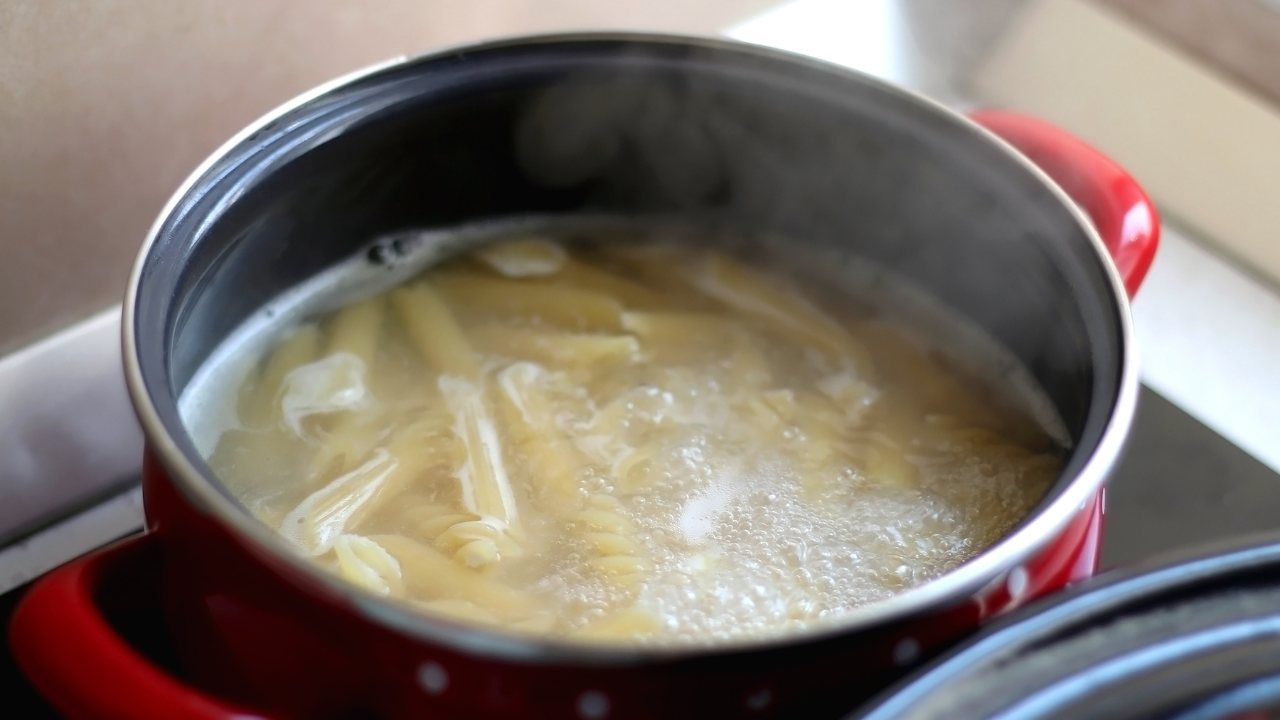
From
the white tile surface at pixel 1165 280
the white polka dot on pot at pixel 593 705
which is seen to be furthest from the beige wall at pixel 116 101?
the white polka dot on pot at pixel 593 705

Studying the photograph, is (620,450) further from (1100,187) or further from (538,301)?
(1100,187)

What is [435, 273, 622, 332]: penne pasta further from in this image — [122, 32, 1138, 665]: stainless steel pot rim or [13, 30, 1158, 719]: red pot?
[122, 32, 1138, 665]: stainless steel pot rim

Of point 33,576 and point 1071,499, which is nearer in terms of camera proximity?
point 1071,499

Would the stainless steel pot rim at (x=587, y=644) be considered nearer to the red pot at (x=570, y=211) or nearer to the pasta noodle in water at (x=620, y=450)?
the red pot at (x=570, y=211)

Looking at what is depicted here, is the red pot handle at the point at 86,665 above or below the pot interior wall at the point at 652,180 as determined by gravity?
below

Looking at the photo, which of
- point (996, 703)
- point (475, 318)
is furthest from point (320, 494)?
point (996, 703)

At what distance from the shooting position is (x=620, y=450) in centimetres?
71

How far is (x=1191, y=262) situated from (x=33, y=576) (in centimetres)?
92

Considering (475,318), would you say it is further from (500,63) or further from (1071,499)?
(1071,499)

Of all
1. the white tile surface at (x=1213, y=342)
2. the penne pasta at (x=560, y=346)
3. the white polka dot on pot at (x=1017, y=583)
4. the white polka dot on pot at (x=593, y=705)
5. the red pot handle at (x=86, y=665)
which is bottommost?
the white tile surface at (x=1213, y=342)

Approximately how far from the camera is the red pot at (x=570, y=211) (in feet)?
1.45

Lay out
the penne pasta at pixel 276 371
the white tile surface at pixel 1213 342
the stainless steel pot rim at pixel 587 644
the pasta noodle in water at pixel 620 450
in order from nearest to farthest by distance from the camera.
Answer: the stainless steel pot rim at pixel 587 644 → the pasta noodle in water at pixel 620 450 → the penne pasta at pixel 276 371 → the white tile surface at pixel 1213 342

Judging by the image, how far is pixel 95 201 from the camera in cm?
79

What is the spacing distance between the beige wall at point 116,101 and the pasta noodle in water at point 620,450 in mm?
153
